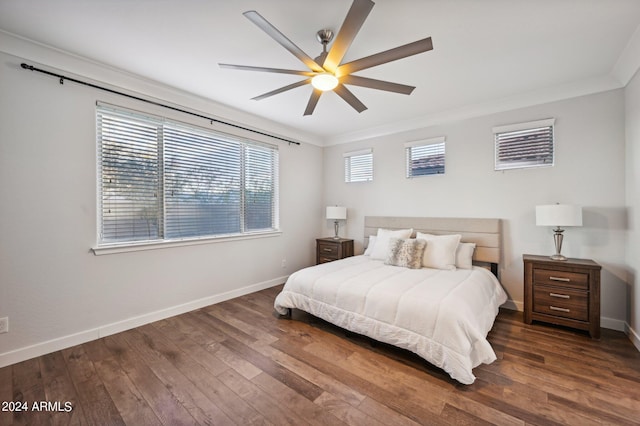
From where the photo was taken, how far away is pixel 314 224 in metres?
5.28

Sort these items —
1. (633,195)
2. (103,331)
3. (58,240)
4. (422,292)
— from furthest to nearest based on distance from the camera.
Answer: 1. (103,331)
2. (633,195)
3. (58,240)
4. (422,292)

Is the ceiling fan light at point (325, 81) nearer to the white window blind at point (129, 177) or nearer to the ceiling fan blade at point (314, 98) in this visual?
the ceiling fan blade at point (314, 98)

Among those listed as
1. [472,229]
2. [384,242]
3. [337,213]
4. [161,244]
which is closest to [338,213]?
[337,213]

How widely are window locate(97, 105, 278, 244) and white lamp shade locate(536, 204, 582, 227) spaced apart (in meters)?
3.67

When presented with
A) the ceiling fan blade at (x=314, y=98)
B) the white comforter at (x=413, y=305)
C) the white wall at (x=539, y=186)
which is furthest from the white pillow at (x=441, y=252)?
the ceiling fan blade at (x=314, y=98)

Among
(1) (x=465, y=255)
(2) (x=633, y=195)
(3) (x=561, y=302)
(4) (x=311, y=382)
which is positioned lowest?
(4) (x=311, y=382)

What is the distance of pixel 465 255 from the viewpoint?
335cm

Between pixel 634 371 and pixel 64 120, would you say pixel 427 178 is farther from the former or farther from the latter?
pixel 64 120

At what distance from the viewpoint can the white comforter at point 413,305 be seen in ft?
6.53

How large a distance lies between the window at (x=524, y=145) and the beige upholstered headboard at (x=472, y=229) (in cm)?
77

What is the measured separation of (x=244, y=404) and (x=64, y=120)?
9.61 ft

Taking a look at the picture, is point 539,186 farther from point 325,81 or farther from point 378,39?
point 325,81

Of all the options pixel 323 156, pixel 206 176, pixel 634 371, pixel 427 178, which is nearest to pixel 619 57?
pixel 427 178

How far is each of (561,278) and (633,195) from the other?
1010mm
